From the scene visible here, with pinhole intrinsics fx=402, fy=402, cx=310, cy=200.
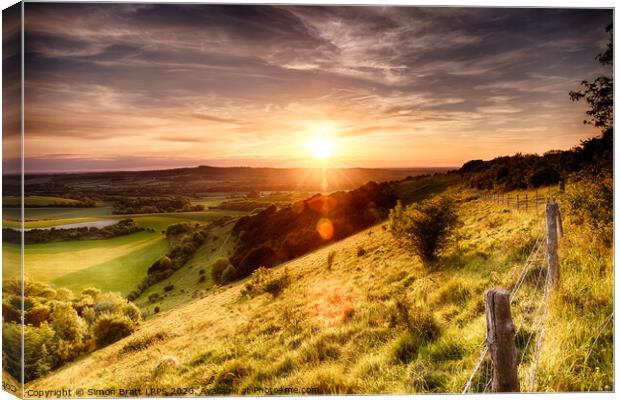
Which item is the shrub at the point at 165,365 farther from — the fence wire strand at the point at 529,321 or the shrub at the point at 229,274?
the fence wire strand at the point at 529,321

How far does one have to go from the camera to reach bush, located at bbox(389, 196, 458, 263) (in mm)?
10195

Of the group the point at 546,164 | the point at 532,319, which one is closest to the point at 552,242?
the point at 532,319

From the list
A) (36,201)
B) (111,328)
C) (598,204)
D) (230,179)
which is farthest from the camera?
(111,328)

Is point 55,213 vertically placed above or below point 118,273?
above

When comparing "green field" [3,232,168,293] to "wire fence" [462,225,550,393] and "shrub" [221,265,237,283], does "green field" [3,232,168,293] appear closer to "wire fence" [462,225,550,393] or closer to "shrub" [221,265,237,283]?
"shrub" [221,265,237,283]

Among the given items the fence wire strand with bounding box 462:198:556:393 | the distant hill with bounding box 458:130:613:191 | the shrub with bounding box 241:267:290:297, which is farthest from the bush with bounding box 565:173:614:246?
the shrub with bounding box 241:267:290:297

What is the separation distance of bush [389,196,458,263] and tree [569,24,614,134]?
368cm

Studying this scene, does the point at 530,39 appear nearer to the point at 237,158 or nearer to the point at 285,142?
the point at 285,142

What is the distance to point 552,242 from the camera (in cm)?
573

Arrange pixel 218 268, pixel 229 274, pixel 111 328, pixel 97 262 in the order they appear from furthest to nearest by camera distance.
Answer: pixel 218 268 < pixel 229 274 < pixel 111 328 < pixel 97 262

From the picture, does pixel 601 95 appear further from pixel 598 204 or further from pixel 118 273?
pixel 118 273

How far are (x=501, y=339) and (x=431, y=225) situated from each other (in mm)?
7246

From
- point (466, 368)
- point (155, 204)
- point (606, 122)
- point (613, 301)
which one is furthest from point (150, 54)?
point (613, 301)

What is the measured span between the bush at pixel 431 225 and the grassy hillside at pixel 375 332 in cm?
39
